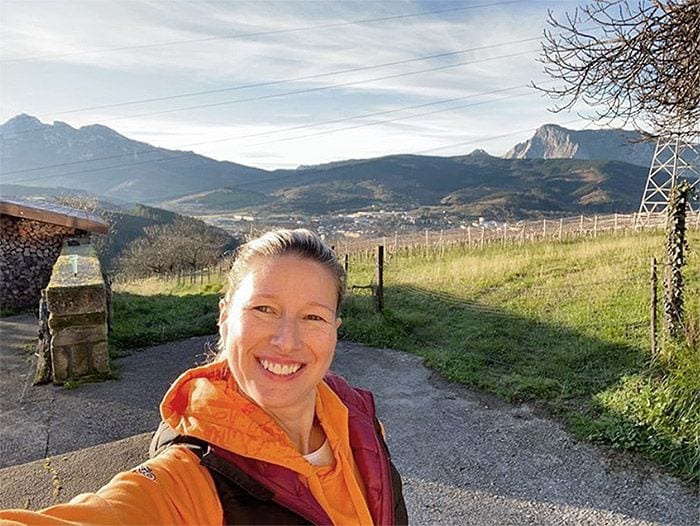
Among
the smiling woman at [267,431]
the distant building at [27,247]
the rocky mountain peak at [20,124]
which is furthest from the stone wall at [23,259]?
the rocky mountain peak at [20,124]

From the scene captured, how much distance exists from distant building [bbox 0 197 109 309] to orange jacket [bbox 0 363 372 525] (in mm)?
9420

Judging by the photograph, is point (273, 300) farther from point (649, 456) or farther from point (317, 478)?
point (649, 456)

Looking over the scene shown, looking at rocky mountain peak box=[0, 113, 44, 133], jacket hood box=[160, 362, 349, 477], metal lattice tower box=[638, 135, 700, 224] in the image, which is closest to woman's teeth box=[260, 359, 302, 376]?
jacket hood box=[160, 362, 349, 477]

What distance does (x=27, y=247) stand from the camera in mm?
9508

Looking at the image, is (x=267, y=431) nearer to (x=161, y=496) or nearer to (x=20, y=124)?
(x=161, y=496)

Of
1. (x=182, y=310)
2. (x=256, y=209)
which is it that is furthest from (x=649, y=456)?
(x=256, y=209)

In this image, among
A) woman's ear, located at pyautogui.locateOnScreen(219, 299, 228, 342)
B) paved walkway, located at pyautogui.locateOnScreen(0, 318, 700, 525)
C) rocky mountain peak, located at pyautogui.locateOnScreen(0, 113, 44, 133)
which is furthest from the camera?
rocky mountain peak, located at pyautogui.locateOnScreen(0, 113, 44, 133)

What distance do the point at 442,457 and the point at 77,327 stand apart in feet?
11.5

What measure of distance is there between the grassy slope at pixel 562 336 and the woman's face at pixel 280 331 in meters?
3.82

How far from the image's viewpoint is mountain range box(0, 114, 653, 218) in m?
98.2

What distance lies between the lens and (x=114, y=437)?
4.20 meters

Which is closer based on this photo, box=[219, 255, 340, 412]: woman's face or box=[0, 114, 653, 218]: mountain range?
box=[219, 255, 340, 412]: woman's face

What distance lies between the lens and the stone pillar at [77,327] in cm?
484

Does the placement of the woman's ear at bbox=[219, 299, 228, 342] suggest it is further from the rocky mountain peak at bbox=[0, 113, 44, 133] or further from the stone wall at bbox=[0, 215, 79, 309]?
the rocky mountain peak at bbox=[0, 113, 44, 133]
